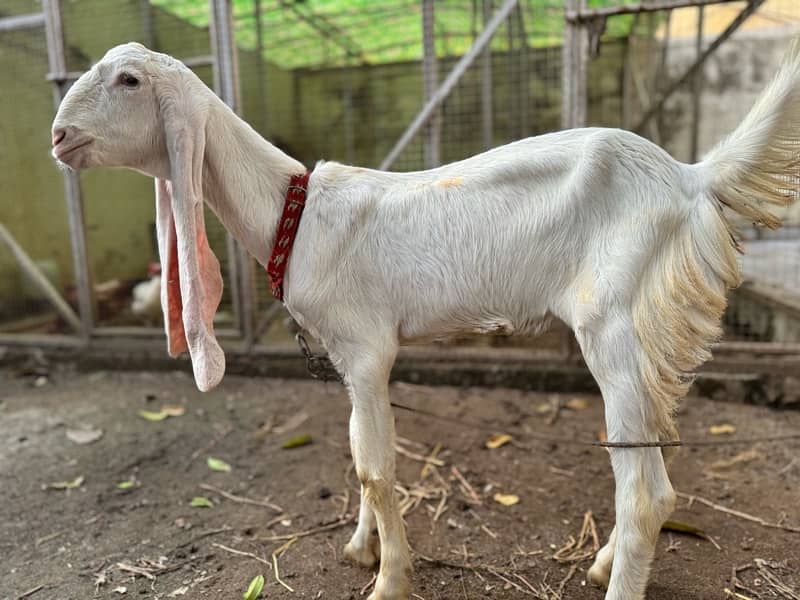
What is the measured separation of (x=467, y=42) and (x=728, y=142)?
732cm

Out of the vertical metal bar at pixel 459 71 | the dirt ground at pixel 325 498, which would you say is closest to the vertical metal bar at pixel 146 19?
the vertical metal bar at pixel 459 71

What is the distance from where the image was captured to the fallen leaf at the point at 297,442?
2.90 meters

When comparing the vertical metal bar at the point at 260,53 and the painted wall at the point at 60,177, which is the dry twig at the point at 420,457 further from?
the vertical metal bar at the point at 260,53

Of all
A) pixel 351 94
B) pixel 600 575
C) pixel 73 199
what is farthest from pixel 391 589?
pixel 351 94

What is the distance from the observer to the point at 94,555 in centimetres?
204

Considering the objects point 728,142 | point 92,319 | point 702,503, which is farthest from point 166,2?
Result: point 702,503

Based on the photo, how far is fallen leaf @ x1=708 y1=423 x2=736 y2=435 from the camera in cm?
293

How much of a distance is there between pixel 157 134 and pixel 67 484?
1825 mm

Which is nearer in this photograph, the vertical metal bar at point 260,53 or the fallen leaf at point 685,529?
the fallen leaf at point 685,529

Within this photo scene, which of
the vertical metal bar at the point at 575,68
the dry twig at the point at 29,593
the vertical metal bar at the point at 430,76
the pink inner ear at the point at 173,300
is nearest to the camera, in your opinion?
the pink inner ear at the point at 173,300

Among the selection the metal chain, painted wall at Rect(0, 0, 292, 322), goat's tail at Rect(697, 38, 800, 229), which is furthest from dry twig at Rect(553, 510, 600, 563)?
painted wall at Rect(0, 0, 292, 322)

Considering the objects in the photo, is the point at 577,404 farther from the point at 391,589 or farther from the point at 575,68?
the point at 391,589

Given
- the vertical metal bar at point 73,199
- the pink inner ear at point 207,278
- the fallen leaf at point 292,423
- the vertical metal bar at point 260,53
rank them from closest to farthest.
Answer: the pink inner ear at point 207,278
the fallen leaf at point 292,423
the vertical metal bar at point 73,199
the vertical metal bar at point 260,53

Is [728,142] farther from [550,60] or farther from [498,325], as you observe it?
[550,60]
